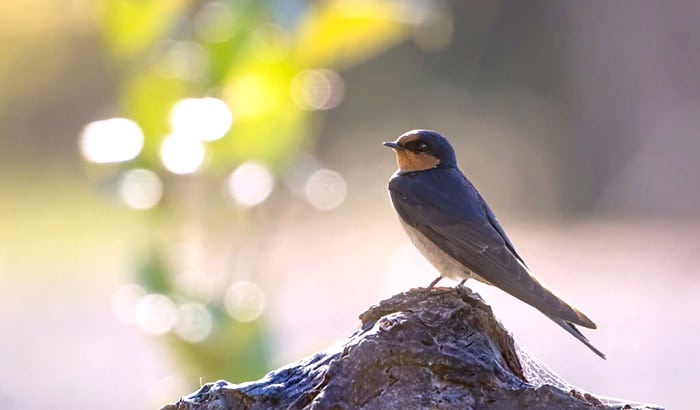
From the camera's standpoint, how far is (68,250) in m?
7.73

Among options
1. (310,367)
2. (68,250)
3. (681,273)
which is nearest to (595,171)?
(681,273)

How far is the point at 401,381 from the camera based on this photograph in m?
1.46

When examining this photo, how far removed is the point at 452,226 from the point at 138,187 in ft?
2.08

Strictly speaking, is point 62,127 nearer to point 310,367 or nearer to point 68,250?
point 68,250

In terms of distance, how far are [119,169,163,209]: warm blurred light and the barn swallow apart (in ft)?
1.73

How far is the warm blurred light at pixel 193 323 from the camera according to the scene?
240cm

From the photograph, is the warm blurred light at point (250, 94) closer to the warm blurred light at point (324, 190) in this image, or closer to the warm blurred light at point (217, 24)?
the warm blurred light at point (217, 24)

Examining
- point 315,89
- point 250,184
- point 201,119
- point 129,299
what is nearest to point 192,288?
point 129,299

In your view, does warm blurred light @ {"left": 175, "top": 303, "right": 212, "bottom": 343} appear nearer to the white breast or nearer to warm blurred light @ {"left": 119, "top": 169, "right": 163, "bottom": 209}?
warm blurred light @ {"left": 119, "top": 169, "right": 163, "bottom": 209}

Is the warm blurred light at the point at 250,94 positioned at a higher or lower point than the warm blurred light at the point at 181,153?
higher

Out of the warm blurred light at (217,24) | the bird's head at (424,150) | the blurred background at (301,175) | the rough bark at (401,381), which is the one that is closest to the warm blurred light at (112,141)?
the blurred background at (301,175)

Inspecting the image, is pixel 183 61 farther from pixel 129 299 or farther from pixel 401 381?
pixel 401 381

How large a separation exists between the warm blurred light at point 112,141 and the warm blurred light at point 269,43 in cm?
30

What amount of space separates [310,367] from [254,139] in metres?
0.97
